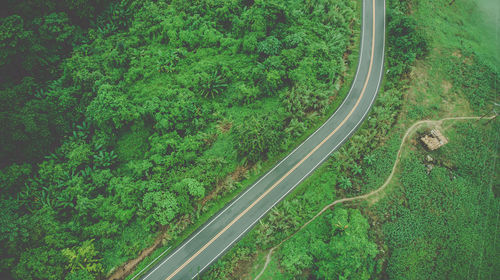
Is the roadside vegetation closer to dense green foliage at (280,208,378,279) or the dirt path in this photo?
dense green foliage at (280,208,378,279)

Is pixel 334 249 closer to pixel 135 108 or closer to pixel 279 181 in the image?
pixel 279 181

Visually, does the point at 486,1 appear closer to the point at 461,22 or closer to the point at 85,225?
Answer: the point at 461,22

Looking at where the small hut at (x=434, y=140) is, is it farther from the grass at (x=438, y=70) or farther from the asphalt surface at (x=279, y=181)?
the asphalt surface at (x=279, y=181)

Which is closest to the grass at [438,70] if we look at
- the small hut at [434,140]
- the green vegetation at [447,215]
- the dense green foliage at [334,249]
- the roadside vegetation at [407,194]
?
the roadside vegetation at [407,194]

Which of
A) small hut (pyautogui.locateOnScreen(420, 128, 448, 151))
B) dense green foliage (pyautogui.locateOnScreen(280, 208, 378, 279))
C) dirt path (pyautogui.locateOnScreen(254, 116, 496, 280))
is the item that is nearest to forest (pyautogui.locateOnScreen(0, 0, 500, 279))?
dense green foliage (pyautogui.locateOnScreen(280, 208, 378, 279))

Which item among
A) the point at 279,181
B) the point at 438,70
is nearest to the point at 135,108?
the point at 279,181
